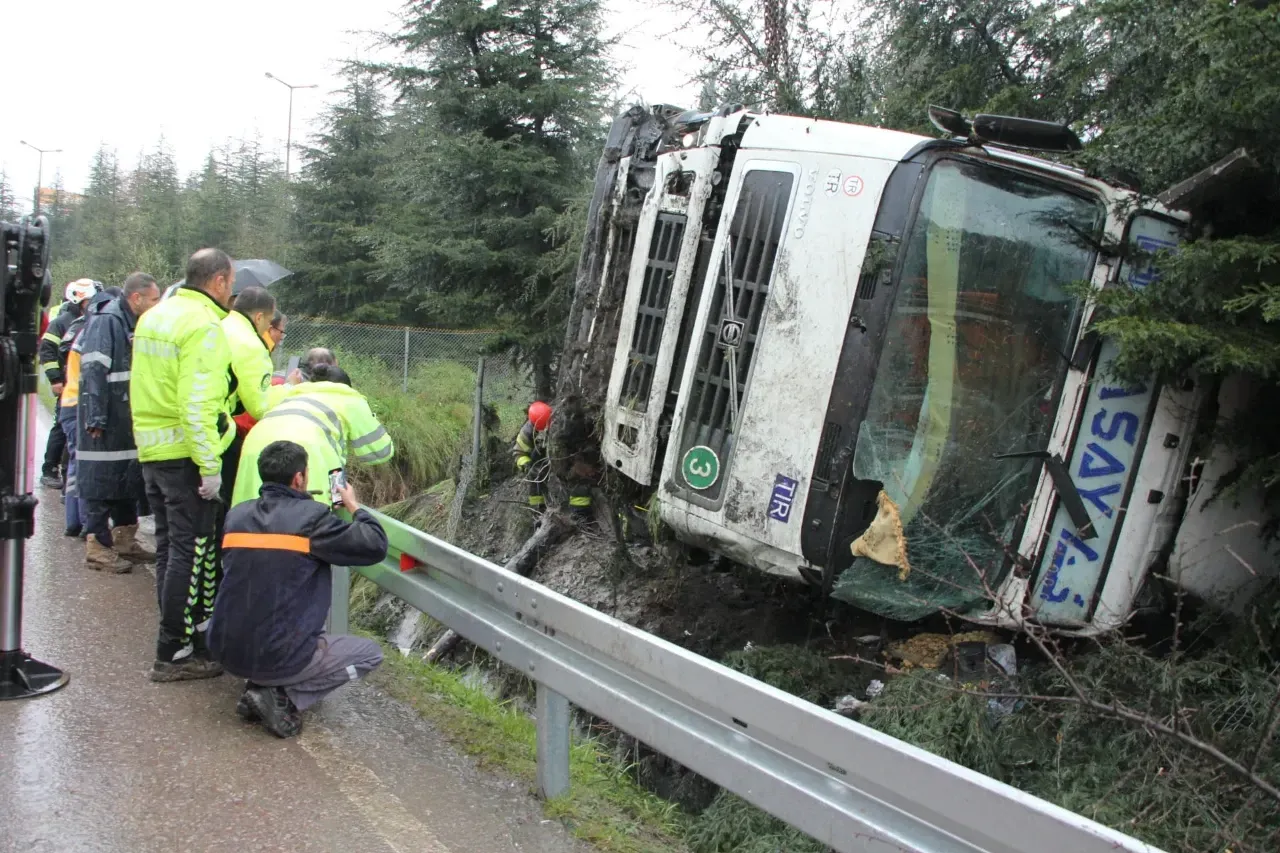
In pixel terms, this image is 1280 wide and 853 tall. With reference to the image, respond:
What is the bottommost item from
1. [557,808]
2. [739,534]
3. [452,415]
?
[452,415]

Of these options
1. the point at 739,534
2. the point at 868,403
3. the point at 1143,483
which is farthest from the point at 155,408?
the point at 1143,483

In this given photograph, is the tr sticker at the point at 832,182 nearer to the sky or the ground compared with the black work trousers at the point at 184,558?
nearer to the sky

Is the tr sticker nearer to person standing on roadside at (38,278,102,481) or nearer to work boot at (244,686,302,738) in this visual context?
work boot at (244,686,302,738)

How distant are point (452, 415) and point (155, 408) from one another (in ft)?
30.5

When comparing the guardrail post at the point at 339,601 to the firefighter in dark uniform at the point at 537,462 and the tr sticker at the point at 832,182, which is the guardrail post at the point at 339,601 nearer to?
the firefighter in dark uniform at the point at 537,462

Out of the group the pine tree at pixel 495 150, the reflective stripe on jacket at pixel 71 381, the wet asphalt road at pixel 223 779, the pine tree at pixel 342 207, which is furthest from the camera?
the pine tree at pixel 342 207

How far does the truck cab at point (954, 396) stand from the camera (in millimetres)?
4188

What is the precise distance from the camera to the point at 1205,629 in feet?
13.5

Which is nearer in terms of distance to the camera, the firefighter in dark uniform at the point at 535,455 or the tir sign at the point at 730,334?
the tir sign at the point at 730,334

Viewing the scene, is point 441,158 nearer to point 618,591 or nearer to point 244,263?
point 244,263

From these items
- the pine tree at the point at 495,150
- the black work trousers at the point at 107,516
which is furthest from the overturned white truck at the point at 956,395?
the pine tree at the point at 495,150

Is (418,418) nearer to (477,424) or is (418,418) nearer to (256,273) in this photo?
(477,424)

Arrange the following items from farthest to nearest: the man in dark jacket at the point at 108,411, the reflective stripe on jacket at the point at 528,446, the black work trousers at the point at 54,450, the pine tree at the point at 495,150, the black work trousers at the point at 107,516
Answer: the pine tree at the point at 495,150 < the black work trousers at the point at 54,450 < the reflective stripe on jacket at the point at 528,446 < the black work trousers at the point at 107,516 < the man in dark jacket at the point at 108,411

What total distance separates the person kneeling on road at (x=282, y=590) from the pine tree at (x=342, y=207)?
52.9 ft
